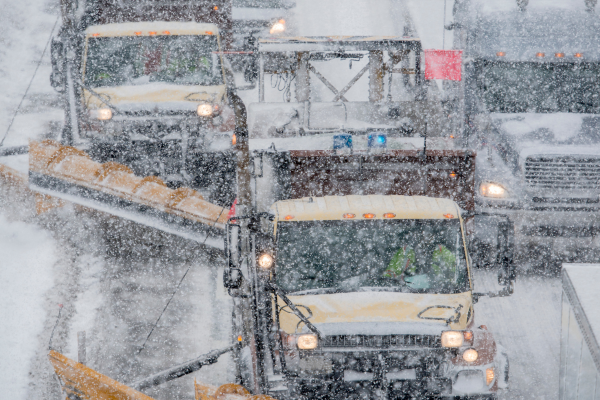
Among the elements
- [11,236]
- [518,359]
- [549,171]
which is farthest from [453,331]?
[11,236]

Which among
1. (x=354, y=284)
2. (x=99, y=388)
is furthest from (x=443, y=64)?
(x=99, y=388)

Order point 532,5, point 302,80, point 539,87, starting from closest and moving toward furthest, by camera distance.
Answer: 1. point 302,80
2. point 539,87
3. point 532,5

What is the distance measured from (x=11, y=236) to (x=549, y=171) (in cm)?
694

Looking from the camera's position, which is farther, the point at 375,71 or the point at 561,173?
the point at 375,71

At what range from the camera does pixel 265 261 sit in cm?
604

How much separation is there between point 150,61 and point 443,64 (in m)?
4.12

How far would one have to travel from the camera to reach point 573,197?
923 centimetres

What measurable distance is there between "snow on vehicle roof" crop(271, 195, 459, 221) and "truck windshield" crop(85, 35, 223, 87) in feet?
16.3

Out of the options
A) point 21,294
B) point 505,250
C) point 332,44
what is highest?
point 332,44

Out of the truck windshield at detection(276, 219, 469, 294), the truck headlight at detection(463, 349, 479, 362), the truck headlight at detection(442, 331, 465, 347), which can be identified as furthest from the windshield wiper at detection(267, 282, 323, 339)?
the truck headlight at detection(463, 349, 479, 362)

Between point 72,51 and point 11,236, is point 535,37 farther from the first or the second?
point 11,236

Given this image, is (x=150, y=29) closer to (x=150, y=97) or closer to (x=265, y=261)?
(x=150, y=97)

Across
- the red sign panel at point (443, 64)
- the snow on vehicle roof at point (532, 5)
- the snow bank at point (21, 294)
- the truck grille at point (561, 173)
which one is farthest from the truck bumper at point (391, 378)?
the snow on vehicle roof at point (532, 5)

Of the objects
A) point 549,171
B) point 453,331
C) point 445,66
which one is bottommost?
point 453,331
